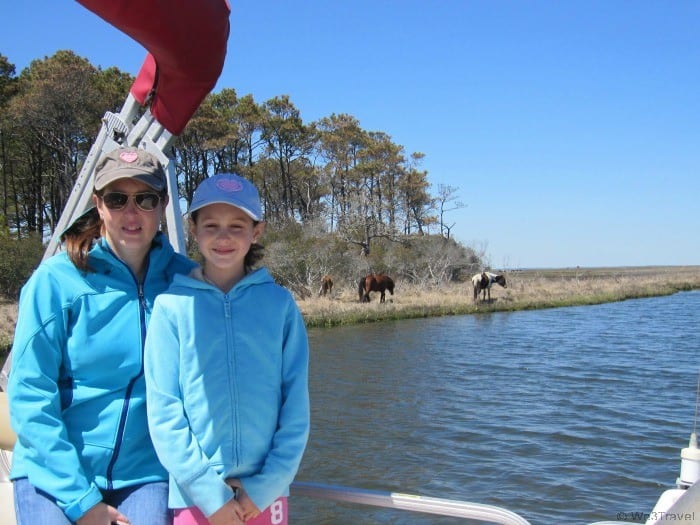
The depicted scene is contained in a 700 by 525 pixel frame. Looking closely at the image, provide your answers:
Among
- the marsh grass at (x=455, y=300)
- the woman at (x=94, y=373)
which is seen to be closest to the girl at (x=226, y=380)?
the woman at (x=94, y=373)

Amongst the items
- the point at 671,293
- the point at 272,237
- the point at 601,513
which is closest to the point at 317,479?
the point at 601,513

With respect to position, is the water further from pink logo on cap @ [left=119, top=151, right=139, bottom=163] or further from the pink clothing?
pink logo on cap @ [left=119, top=151, right=139, bottom=163]

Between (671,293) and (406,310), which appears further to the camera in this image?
(671,293)

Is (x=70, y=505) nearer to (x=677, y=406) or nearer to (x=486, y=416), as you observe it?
(x=486, y=416)

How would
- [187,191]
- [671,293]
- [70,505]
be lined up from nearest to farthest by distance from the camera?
[70,505], [187,191], [671,293]

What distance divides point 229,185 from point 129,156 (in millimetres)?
346

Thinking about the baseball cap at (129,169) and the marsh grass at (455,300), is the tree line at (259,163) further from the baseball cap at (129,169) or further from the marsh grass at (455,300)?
the baseball cap at (129,169)

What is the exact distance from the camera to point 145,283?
2.07 meters

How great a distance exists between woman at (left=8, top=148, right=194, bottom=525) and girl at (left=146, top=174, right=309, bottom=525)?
12cm

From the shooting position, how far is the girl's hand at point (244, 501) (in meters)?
1.84

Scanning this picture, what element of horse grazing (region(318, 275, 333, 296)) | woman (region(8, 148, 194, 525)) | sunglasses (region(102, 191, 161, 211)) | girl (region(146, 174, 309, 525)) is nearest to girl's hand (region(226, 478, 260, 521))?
girl (region(146, 174, 309, 525))

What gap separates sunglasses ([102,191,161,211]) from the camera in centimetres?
202

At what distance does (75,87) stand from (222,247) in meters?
25.8

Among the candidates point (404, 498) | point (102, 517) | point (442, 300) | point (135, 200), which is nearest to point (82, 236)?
point (135, 200)
